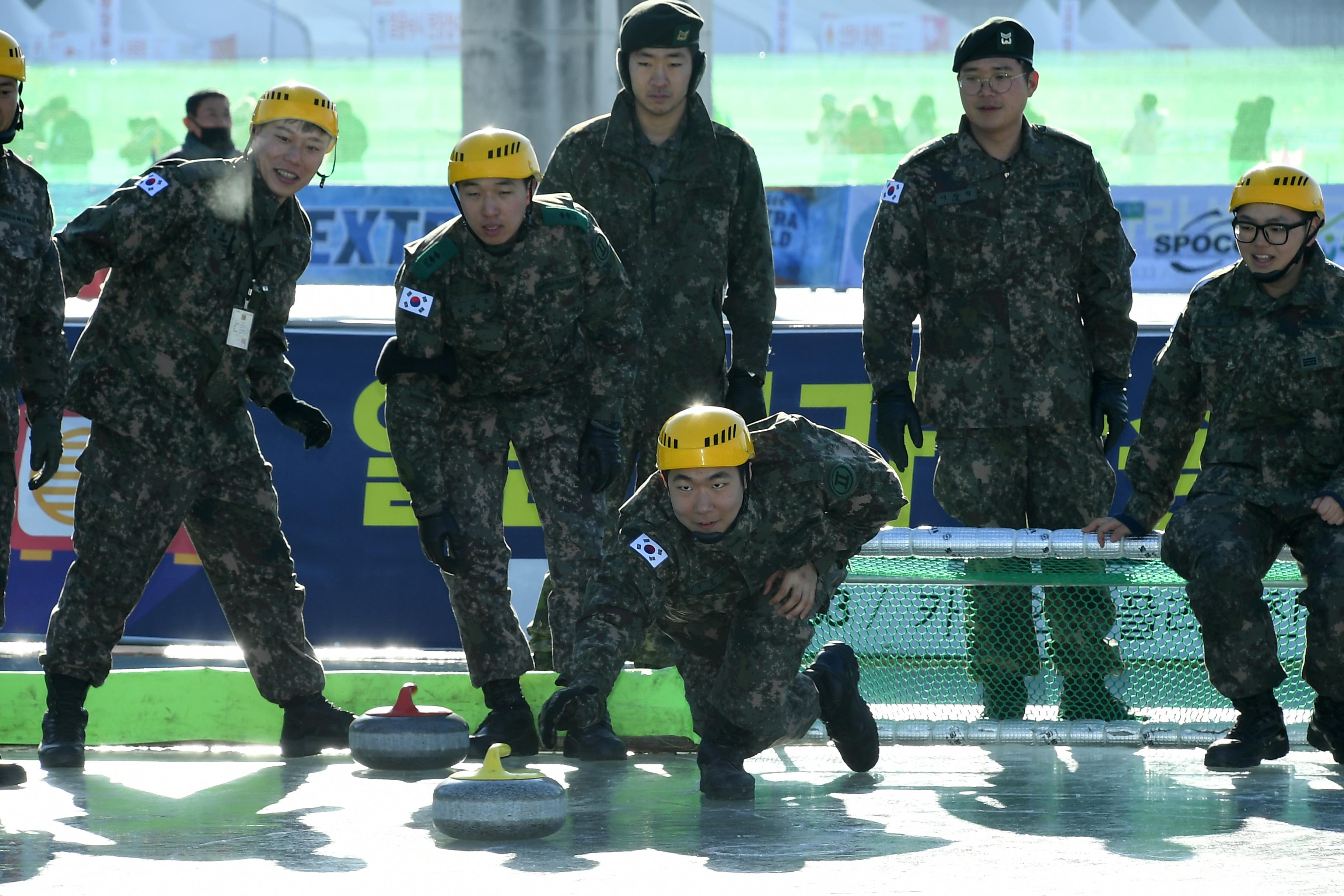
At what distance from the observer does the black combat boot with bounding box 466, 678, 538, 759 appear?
18.6 feet

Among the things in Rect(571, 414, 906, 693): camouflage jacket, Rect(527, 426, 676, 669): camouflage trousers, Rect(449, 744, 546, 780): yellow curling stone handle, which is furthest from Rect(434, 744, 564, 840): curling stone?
Rect(527, 426, 676, 669): camouflage trousers

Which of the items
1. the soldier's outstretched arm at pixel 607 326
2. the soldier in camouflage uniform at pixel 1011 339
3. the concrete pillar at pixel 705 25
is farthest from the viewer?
the concrete pillar at pixel 705 25

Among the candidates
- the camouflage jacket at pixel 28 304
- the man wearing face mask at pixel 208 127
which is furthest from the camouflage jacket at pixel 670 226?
the man wearing face mask at pixel 208 127

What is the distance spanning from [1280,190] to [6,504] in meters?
3.86

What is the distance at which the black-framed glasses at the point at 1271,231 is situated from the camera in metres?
5.36

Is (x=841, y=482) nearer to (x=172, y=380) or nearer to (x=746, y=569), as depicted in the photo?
(x=746, y=569)

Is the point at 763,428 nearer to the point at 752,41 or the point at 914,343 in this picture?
the point at 914,343

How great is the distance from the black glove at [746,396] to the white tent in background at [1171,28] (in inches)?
767

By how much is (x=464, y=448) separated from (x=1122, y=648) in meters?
2.34

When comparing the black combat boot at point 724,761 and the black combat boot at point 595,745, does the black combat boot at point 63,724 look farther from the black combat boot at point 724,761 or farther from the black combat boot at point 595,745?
the black combat boot at point 724,761

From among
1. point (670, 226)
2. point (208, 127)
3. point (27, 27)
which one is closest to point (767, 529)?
point (670, 226)

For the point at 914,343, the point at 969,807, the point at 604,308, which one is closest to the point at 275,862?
the point at 969,807

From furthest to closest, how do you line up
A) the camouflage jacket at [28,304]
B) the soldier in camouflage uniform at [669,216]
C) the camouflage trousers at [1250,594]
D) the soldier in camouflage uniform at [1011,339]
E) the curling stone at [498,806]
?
the soldier in camouflage uniform at [669,216] < the soldier in camouflage uniform at [1011,339] < the camouflage trousers at [1250,594] < the camouflage jacket at [28,304] < the curling stone at [498,806]

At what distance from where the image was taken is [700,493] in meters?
4.91
